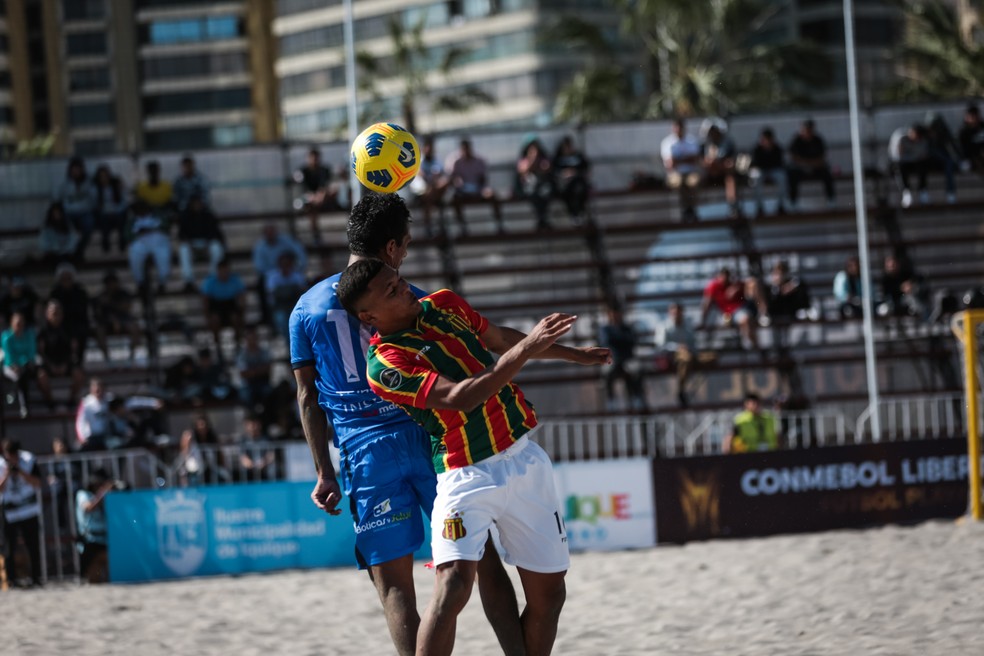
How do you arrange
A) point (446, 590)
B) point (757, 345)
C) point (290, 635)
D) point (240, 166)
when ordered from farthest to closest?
point (240, 166)
point (757, 345)
point (290, 635)
point (446, 590)

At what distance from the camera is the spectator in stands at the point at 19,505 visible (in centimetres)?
1264

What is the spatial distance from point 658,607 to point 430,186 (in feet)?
35.8

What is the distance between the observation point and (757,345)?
17.2m

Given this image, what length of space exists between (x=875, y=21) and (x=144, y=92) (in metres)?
31.7

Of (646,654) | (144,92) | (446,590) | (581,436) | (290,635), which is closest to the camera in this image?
(446,590)

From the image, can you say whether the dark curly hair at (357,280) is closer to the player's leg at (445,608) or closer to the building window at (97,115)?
the player's leg at (445,608)

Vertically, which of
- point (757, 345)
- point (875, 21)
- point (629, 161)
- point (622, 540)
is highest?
point (875, 21)

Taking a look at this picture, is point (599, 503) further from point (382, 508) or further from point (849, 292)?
point (382, 508)

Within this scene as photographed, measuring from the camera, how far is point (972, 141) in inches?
774

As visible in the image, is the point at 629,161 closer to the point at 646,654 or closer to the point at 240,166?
the point at 240,166

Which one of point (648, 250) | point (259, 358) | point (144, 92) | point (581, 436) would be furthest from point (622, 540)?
point (144, 92)

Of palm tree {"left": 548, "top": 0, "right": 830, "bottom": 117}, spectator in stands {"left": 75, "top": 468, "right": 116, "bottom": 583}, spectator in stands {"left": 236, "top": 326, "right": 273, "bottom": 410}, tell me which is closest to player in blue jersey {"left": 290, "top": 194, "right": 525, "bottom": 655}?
spectator in stands {"left": 75, "top": 468, "right": 116, "bottom": 583}

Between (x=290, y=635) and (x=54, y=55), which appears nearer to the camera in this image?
(x=290, y=635)

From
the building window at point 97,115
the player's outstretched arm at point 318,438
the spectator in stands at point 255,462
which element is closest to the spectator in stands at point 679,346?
the spectator in stands at point 255,462
